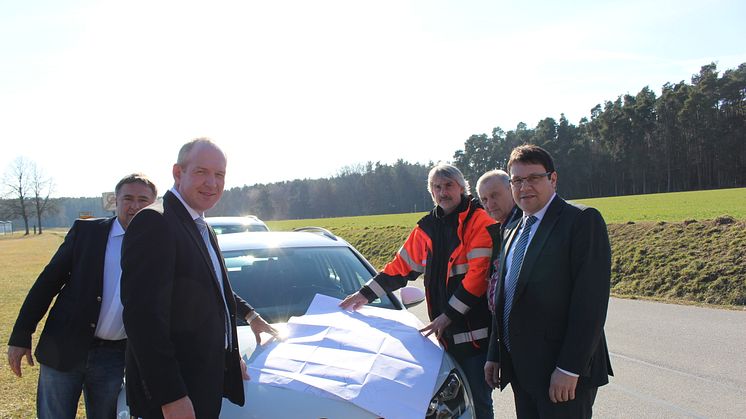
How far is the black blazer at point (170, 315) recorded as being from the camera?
5.98ft

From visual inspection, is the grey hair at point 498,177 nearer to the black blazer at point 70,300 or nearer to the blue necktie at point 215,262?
the blue necktie at point 215,262

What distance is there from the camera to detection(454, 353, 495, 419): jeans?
324 centimetres

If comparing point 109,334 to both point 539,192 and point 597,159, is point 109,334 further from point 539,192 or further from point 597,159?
point 597,159

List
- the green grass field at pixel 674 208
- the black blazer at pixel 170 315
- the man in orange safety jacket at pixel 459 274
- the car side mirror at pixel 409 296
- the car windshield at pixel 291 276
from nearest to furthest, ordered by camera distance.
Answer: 1. the black blazer at pixel 170 315
2. the man in orange safety jacket at pixel 459 274
3. the car windshield at pixel 291 276
4. the car side mirror at pixel 409 296
5. the green grass field at pixel 674 208

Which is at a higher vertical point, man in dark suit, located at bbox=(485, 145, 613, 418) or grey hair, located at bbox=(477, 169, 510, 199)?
grey hair, located at bbox=(477, 169, 510, 199)

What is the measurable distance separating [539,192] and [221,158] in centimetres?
155

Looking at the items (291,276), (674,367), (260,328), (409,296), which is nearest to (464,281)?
(409,296)

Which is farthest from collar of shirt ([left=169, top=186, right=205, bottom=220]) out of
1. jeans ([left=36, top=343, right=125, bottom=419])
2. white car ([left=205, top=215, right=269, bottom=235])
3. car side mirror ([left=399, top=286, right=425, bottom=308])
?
Answer: white car ([left=205, top=215, right=269, bottom=235])

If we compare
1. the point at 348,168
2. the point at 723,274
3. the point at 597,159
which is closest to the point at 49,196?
the point at 348,168

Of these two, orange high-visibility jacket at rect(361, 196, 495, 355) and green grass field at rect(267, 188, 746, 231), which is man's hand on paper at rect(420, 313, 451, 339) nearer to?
orange high-visibility jacket at rect(361, 196, 495, 355)

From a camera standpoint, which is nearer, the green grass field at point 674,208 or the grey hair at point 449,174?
the grey hair at point 449,174

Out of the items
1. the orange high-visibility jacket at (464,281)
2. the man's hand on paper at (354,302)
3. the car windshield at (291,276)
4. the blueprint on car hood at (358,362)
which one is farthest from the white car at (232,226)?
the orange high-visibility jacket at (464,281)

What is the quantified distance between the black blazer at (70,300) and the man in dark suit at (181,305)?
→ 1.12 metres

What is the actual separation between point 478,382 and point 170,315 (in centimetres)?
205
